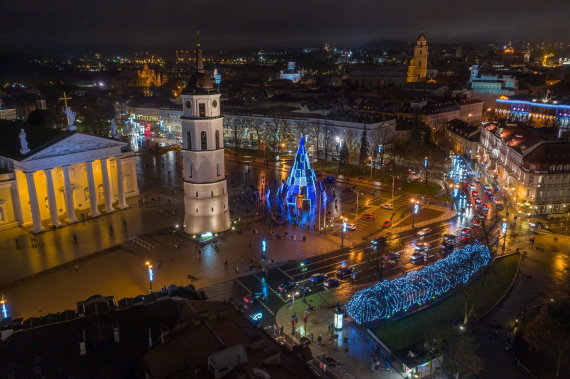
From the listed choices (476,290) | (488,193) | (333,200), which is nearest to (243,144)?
(333,200)

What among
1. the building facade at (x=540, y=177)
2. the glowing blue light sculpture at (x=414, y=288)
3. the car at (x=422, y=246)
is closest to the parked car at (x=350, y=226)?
the car at (x=422, y=246)

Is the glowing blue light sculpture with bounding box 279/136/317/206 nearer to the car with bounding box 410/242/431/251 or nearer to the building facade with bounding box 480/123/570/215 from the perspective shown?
the car with bounding box 410/242/431/251

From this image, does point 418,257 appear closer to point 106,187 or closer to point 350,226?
point 350,226

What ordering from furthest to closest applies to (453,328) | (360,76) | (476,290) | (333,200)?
1. (360,76)
2. (333,200)
3. (476,290)
4. (453,328)

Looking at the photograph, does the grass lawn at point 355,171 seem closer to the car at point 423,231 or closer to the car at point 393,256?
the car at point 423,231

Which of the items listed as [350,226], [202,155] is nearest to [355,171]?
[350,226]

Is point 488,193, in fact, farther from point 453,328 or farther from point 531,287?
point 453,328
